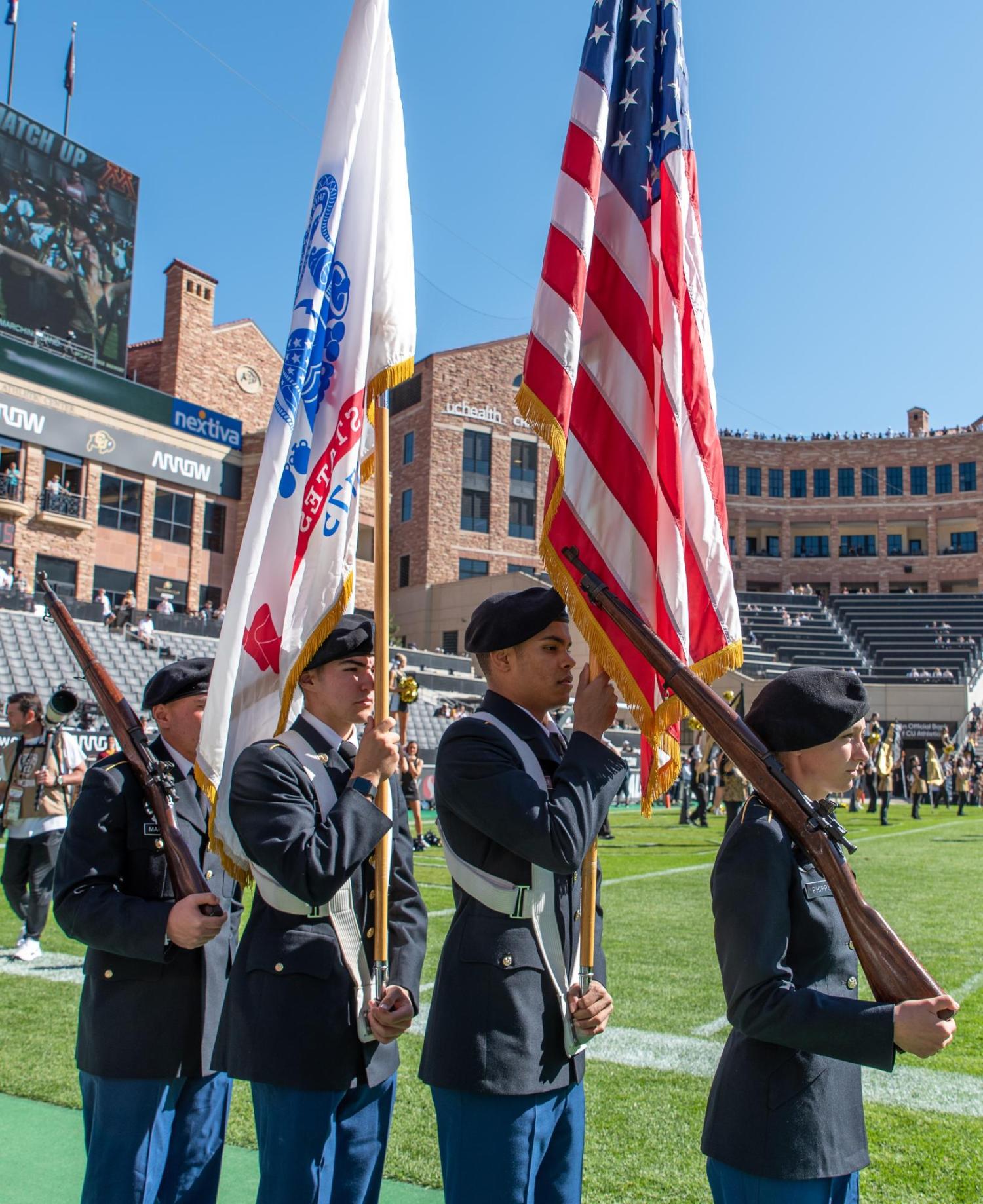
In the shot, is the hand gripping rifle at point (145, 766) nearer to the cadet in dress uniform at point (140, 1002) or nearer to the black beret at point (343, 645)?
the cadet in dress uniform at point (140, 1002)

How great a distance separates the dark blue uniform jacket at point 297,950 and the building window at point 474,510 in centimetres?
5081

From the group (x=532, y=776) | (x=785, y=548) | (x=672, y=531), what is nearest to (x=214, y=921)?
(x=532, y=776)

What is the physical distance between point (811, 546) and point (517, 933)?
235 ft

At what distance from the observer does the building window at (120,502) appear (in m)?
41.1

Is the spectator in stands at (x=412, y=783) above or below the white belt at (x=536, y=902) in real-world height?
below

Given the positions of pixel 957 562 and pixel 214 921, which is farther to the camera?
pixel 957 562

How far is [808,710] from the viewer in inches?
100

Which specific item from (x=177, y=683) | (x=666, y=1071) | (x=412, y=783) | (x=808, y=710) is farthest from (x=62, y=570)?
(x=808, y=710)

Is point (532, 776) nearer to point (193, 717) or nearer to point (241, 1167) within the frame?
point (193, 717)

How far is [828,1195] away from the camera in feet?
A: 7.66

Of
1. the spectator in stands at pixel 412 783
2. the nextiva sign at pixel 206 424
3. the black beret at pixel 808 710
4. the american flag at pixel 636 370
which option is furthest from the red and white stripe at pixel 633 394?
the nextiva sign at pixel 206 424

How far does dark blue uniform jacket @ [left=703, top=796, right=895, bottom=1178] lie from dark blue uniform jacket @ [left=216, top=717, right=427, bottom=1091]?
36.4 inches

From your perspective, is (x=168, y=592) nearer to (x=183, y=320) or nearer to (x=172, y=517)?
(x=172, y=517)

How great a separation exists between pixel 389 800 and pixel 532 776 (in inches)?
20.0
